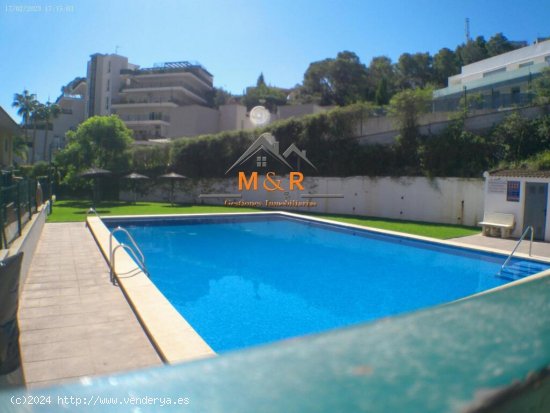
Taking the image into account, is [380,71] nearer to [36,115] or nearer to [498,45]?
[498,45]

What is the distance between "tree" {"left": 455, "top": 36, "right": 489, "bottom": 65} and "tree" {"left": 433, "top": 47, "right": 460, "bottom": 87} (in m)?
1.35

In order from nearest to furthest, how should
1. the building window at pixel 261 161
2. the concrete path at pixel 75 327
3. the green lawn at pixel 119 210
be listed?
the concrete path at pixel 75 327 → the green lawn at pixel 119 210 → the building window at pixel 261 161

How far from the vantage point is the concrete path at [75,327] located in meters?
4.01

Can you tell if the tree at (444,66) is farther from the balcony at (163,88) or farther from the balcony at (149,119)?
the balcony at (149,119)

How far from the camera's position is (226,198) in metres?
26.2

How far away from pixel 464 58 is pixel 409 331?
5904 centimetres

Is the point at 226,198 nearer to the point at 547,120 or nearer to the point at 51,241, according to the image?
the point at 51,241

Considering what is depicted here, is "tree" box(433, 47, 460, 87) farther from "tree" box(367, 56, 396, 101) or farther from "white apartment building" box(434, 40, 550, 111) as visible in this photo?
"white apartment building" box(434, 40, 550, 111)

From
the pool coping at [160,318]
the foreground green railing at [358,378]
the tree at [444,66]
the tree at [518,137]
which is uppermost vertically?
the tree at [444,66]

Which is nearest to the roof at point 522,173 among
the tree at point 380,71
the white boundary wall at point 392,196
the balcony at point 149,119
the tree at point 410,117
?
the white boundary wall at point 392,196

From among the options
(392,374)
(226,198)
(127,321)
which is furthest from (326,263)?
(226,198)

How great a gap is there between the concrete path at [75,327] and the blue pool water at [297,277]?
1.46 meters

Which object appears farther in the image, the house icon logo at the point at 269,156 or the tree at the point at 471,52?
the tree at the point at 471,52

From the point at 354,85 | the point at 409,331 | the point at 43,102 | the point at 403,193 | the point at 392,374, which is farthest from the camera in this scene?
the point at 43,102
